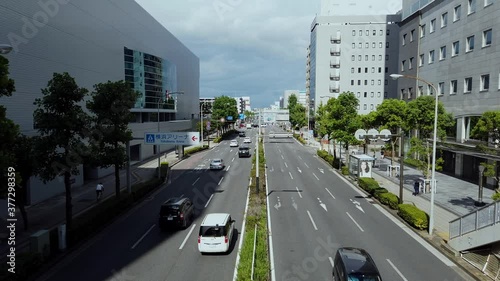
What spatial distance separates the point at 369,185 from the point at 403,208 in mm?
8673

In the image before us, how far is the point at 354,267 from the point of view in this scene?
13547 mm

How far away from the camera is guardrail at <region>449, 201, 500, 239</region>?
16375 mm

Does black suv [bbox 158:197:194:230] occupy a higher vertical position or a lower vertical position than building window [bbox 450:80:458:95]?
lower

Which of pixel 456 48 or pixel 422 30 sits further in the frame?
pixel 422 30

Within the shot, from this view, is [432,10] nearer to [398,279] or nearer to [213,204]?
[213,204]

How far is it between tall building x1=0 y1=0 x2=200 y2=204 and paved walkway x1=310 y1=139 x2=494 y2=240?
1132 inches

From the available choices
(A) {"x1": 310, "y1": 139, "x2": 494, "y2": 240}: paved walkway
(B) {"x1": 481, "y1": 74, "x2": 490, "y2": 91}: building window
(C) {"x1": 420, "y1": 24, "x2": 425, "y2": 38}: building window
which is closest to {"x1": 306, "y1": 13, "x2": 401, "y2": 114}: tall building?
(C) {"x1": 420, "y1": 24, "x2": 425, "y2": 38}: building window

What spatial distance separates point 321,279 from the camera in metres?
15.5

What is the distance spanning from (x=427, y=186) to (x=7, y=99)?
35.3 m

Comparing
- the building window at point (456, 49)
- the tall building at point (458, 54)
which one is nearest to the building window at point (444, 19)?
the tall building at point (458, 54)

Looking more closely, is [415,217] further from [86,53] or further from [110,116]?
[86,53]

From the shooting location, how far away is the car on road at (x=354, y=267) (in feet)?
43.0

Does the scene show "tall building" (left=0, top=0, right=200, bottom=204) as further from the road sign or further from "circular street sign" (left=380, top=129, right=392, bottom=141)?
"circular street sign" (left=380, top=129, right=392, bottom=141)

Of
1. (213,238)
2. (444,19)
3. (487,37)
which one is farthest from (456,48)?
(213,238)
